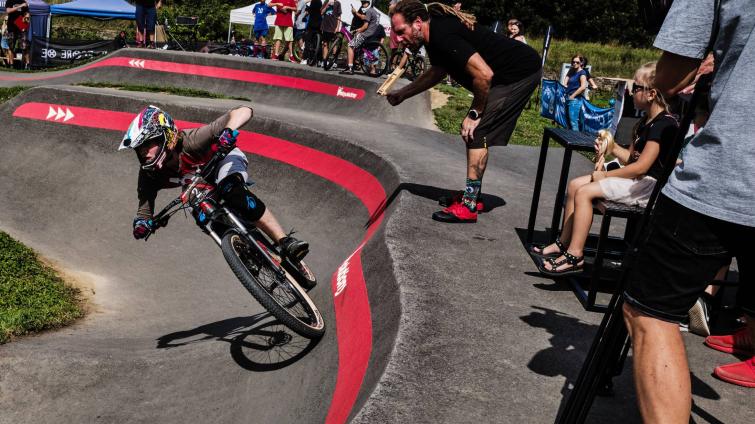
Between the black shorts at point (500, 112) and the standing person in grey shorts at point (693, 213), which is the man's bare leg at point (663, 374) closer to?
the standing person in grey shorts at point (693, 213)

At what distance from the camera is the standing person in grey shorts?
7.13 feet

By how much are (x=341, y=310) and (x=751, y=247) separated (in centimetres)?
369

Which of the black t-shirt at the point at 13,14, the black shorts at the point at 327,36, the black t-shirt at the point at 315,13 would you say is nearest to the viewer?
the black t-shirt at the point at 315,13

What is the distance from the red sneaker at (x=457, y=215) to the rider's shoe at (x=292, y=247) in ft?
4.01

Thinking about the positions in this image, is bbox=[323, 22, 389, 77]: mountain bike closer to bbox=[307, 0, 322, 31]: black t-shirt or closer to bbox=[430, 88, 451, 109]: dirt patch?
bbox=[307, 0, 322, 31]: black t-shirt

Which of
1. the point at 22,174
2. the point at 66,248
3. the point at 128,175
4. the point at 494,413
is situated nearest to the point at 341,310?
the point at 494,413

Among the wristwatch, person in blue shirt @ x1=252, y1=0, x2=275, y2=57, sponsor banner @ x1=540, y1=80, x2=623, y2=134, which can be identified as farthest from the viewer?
person in blue shirt @ x1=252, y1=0, x2=275, y2=57

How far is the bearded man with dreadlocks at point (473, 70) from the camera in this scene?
19.6 feet

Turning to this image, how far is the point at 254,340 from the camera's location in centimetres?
595

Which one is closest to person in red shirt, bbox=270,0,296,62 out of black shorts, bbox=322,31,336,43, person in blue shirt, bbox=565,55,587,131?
black shorts, bbox=322,31,336,43

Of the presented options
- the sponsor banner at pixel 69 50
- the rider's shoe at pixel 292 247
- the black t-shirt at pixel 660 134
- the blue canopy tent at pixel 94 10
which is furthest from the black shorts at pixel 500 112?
the blue canopy tent at pixel 94 10

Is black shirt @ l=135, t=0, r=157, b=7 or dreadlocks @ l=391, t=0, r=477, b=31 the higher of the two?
dreadlocks @ l=391, t=0, r=477, b=31

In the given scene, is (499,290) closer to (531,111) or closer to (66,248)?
(66,248)

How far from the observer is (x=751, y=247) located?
2201 mm
